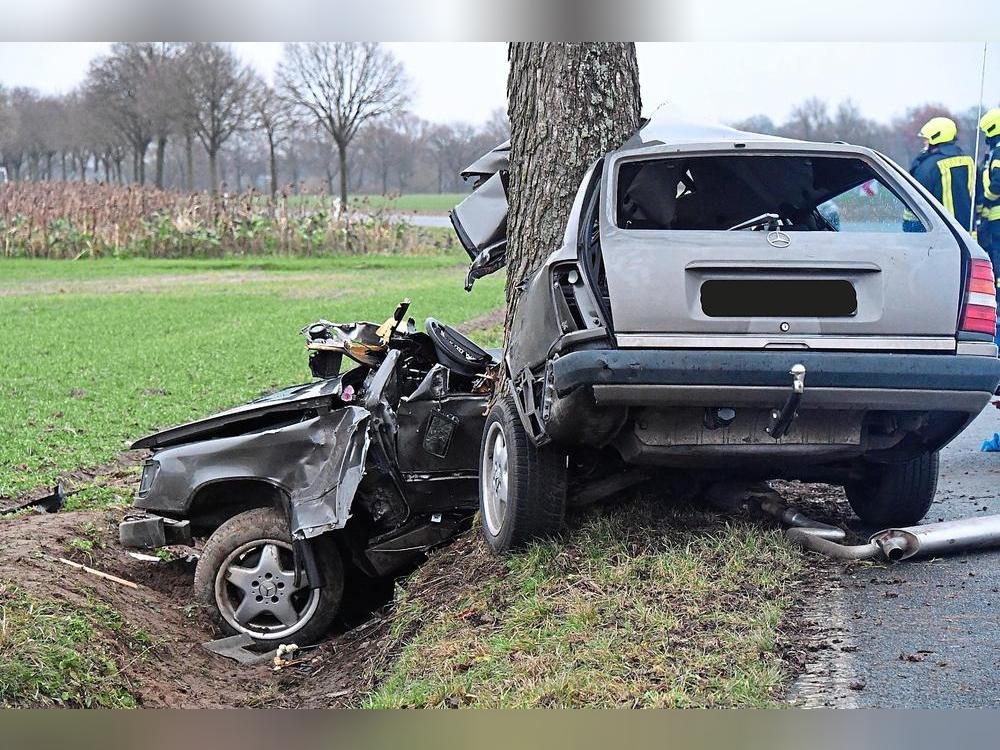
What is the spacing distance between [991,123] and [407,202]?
1625 centimetres

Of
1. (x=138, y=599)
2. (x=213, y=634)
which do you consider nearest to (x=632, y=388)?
(x=213, y=634)

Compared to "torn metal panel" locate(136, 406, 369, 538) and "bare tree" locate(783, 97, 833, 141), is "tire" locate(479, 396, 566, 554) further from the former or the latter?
"bare tree" locate(783, 97, 833, 141)

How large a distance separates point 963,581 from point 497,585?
205cm

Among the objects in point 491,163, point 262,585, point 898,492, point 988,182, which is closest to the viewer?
point 898,492

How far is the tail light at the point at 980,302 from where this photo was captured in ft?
15.5

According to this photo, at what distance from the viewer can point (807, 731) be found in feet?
12.4

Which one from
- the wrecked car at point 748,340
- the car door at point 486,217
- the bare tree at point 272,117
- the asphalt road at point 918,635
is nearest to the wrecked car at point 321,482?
the car door at point 486,217

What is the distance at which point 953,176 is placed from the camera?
9.71 meters

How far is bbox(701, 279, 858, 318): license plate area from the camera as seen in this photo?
4.67m

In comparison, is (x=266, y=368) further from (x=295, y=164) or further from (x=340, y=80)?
(x=295, y=164)

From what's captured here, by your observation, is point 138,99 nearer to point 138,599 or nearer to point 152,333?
point 152,333

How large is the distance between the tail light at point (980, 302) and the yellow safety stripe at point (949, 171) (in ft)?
17.0

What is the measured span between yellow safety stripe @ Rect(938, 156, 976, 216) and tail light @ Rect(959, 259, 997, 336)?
5193 millimetres

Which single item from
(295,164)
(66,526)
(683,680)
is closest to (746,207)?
(683,680)
